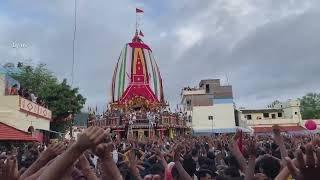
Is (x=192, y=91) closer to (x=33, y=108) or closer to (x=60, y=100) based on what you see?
(x=60, y=100)

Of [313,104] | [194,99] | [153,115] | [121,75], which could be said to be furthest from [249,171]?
[313,104]

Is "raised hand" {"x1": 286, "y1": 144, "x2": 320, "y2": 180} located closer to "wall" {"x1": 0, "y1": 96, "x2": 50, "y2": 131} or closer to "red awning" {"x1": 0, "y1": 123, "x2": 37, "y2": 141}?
"red awning" {"x1": 0, "y1": 123, "x2": 37, "y2": 141}

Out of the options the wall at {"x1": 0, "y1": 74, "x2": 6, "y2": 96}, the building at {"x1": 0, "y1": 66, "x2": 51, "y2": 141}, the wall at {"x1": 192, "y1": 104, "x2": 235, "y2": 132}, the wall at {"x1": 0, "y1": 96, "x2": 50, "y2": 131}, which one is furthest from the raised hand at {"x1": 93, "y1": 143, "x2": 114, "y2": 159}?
the wall at {"x1": 192, "y1": 104, "x2": 235, "y2": 132}

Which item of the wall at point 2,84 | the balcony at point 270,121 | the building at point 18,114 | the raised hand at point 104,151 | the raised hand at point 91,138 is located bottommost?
the raised hand at point 104,151

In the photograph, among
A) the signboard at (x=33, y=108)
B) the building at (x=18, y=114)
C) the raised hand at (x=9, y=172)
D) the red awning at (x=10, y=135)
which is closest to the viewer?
the raised hand at (x=9, y=172)

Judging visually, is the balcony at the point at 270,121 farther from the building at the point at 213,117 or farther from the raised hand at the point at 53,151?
the raised hand at the point at 53,151

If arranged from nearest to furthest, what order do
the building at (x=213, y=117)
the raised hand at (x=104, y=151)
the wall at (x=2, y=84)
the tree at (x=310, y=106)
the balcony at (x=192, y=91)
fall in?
the raised hand at (x=104, y=151) → the wall at (x=2, y=84) → the building at (x=213, y=117) → the balcony at (x=192, y=91) → the tree at (x=310, y=106)

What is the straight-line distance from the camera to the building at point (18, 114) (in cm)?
2809

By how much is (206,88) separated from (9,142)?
2216 inches

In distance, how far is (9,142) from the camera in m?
25.6

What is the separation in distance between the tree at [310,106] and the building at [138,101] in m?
43.5

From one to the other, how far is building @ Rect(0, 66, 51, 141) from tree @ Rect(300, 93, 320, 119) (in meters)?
69.2

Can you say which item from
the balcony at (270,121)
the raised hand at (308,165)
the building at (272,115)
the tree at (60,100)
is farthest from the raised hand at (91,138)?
the building at (272,115)

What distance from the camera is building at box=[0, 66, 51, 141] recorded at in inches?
1106
